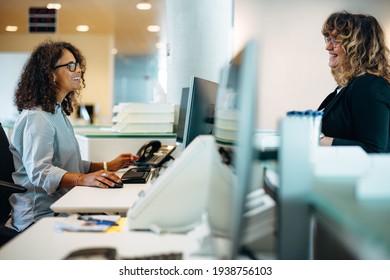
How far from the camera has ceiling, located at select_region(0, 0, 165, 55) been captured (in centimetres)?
584

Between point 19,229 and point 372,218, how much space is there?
1485 mm

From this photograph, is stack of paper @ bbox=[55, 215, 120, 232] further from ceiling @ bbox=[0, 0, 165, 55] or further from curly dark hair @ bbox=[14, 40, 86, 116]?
ceiling @ bbox=[0, 0, 165, 55]

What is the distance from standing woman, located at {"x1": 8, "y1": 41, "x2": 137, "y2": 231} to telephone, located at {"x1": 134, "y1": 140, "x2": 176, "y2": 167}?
1.11ft

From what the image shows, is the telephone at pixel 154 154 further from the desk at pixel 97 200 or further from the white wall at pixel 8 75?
the white wall at pixel 8 75

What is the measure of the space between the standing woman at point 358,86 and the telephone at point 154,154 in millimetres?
827

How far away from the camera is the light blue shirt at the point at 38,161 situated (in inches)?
69.4

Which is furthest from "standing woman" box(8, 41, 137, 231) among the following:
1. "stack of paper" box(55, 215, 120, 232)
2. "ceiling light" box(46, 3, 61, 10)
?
"ceiling light" box(46, 3, 61, 10)

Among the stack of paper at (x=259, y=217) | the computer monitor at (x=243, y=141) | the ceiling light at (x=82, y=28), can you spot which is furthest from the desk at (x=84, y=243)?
the ceiling light at (x=82, y=28)

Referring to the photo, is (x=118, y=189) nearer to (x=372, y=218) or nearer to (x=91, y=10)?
(x=372, y=218)

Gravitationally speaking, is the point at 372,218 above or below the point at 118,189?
above

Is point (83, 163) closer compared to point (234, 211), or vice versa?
point (234, 211)

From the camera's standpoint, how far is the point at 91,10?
633cm
